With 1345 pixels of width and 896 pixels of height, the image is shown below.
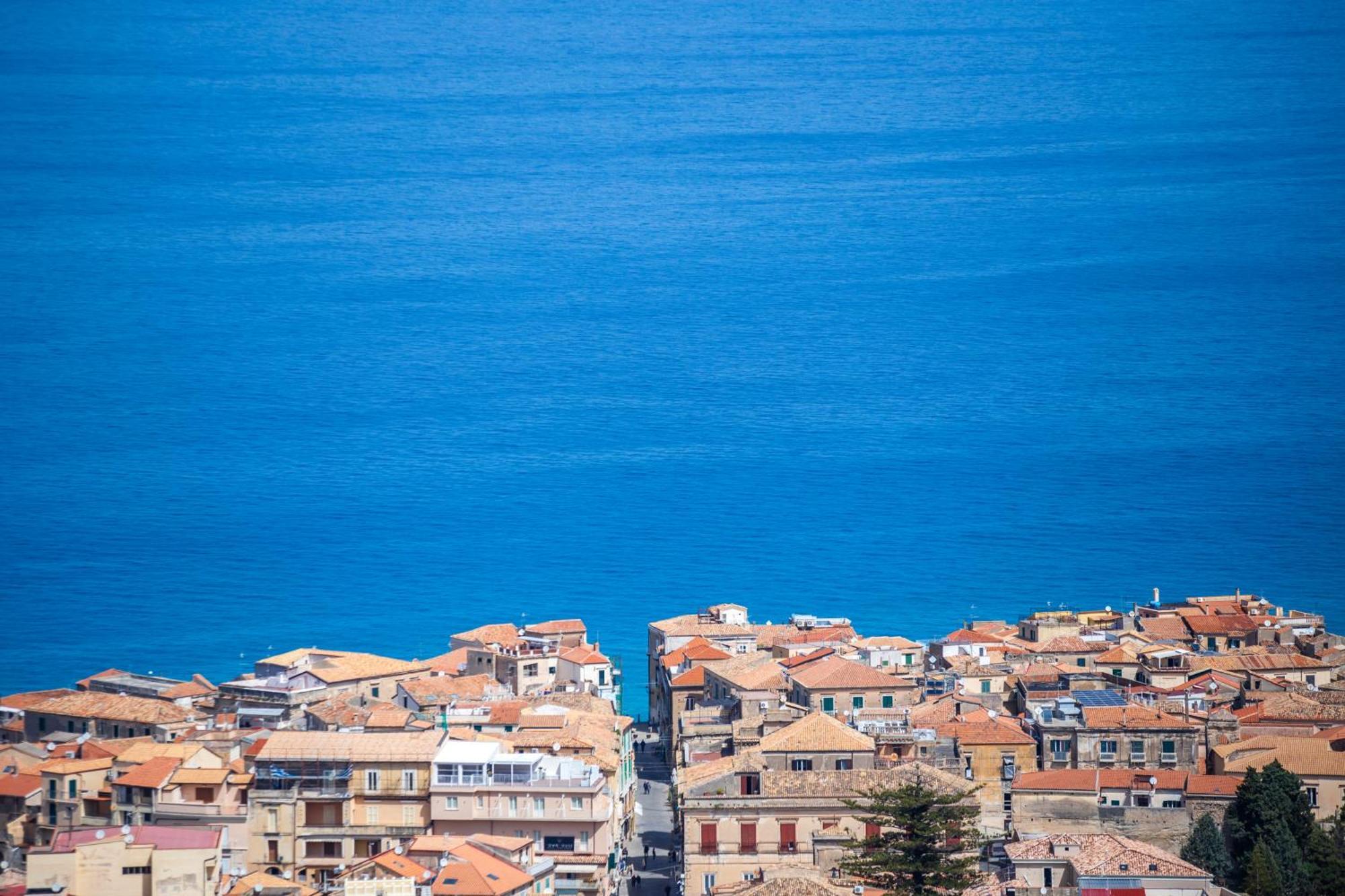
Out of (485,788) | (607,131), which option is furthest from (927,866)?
(607,131)

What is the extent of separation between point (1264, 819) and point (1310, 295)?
4356 inches

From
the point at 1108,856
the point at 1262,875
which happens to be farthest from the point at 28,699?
the point at 1262,875

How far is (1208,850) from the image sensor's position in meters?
39.3

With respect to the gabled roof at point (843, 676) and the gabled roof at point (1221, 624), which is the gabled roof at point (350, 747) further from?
the gabled roof at point (1221, 624)

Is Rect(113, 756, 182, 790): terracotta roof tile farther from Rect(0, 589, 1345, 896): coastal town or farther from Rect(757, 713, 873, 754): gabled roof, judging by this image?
Rect(757, 713, 873, 754): gabled roof

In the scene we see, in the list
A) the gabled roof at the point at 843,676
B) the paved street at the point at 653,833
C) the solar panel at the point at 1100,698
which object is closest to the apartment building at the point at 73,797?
the paved street at the point at 653,833

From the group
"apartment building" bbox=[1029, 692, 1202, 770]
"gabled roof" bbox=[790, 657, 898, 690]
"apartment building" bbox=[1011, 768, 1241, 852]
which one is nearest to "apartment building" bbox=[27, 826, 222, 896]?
"apartment building" bbox=[1011, 768, 1241, 852]

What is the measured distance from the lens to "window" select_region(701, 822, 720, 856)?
127 ft

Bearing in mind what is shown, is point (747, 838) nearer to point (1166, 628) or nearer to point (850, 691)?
point (850, 691)

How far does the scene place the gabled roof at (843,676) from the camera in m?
46.5

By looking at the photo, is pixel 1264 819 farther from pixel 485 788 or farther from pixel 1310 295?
pixel 1310 295

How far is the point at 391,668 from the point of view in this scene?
49.3 meters

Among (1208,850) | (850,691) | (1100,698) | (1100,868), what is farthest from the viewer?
(850,691)

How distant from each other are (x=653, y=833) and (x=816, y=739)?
4.45m
